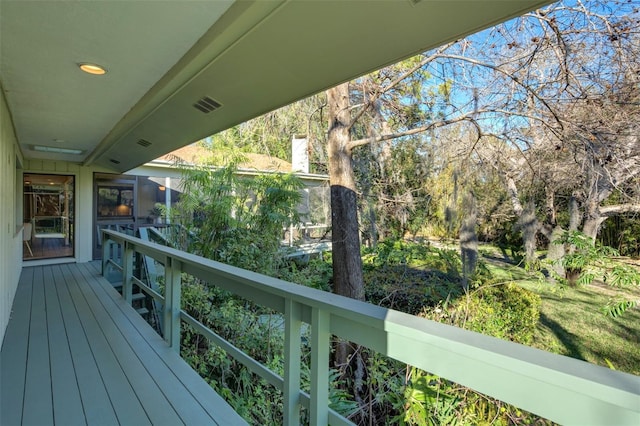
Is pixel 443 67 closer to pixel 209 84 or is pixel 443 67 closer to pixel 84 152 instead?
pixel 209 84

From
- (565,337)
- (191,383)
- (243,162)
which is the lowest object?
(565,337)

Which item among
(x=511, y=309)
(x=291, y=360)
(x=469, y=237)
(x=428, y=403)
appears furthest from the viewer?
(x=511, y=309)

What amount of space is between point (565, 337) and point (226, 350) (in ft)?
25.3

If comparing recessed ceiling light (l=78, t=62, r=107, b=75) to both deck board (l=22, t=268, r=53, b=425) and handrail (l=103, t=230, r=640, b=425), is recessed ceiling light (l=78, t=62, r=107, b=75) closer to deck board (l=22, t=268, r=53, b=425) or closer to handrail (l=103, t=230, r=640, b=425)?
handrail (l=103, t=230, r=640, b=425)

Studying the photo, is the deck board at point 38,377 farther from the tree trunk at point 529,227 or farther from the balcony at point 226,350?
the tree trunk at point 529,227

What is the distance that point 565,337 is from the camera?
6984 millimetres

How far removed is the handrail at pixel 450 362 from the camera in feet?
2.39

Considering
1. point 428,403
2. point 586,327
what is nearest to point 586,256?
point 428,403

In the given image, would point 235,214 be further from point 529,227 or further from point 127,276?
point 529,227

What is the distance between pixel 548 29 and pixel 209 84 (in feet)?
14.3

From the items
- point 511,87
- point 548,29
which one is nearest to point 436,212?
point 511,87

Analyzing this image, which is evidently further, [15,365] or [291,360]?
[15,365]

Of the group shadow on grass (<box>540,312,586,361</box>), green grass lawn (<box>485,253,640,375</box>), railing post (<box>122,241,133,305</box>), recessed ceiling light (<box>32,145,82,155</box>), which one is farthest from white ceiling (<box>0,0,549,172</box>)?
shadow on grass (<box>540,312,586,361</box>)

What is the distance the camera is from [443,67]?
5781 millimetres
